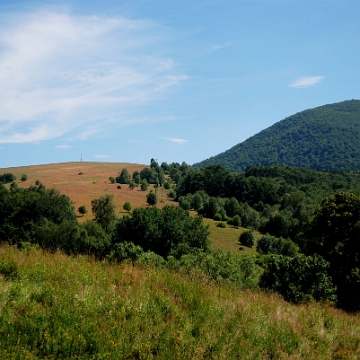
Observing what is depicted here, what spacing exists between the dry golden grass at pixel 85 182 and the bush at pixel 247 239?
Answer: 85.9ft

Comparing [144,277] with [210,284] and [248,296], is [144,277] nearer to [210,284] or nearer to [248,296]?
[210,284]

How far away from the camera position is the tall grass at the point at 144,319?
5230 millimetres

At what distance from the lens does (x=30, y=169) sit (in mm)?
129625

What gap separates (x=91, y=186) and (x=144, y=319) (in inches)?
3959

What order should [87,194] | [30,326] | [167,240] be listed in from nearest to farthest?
[30,326]
[167,240]
[87,194]

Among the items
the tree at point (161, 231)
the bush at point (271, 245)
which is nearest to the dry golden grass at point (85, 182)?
the bush at point (271, 245)

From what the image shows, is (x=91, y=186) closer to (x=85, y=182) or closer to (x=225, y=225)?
(x=85, y=182)

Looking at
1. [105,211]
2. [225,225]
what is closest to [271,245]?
[225,225]

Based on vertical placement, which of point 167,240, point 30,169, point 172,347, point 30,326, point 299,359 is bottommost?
point 167,240

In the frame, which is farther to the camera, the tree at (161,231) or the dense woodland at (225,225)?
the tree at (161,231)

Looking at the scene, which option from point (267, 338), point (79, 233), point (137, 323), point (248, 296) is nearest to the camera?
point (137, 323)

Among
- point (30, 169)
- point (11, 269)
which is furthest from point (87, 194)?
point (11, 269)

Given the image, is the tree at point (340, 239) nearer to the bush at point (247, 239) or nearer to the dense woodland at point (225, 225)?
the dense woodland at point (225, 225)

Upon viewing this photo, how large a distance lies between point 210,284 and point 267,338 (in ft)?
7.11
